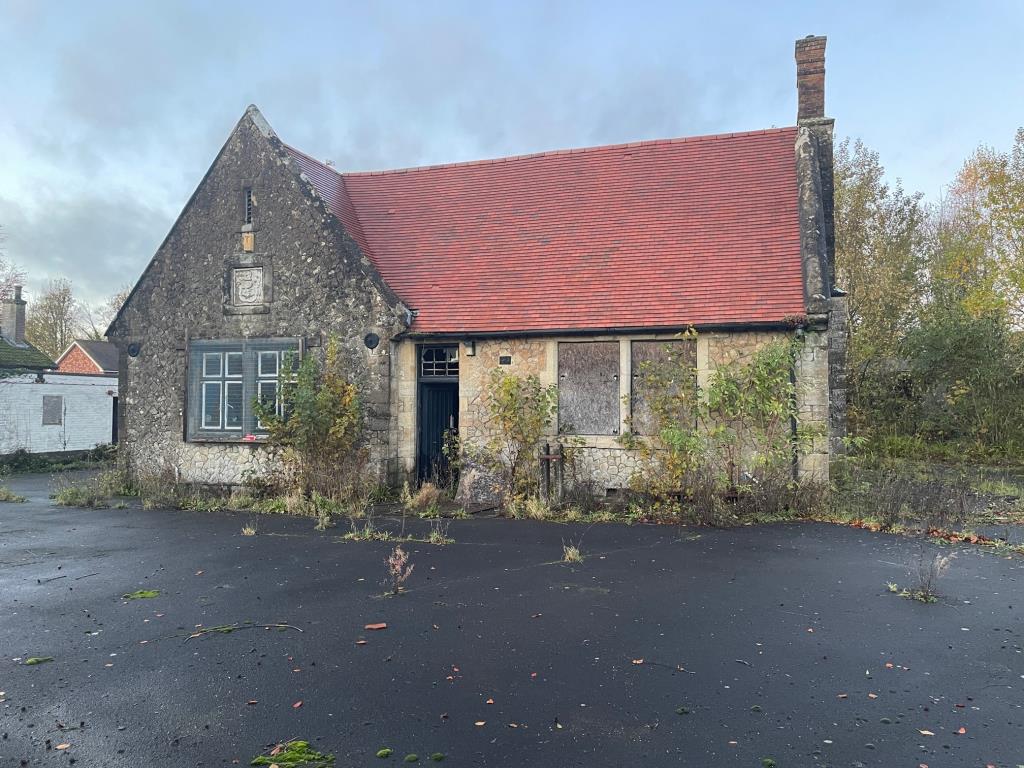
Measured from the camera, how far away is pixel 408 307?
13.8 m

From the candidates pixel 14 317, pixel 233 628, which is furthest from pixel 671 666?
pixel 14 317

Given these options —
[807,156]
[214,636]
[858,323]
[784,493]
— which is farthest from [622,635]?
[858,323]

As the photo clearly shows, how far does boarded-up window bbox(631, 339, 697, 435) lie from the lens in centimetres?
1209

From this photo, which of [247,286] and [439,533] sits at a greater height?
[247,286]

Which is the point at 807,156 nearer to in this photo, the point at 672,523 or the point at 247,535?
the point at 672,523

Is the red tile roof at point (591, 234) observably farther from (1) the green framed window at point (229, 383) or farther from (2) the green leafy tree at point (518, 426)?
(1) the green framed window at point (229, 383)

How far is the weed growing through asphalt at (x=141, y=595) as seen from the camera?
7133mm

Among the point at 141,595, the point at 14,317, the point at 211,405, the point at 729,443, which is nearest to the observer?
the point at 141,595

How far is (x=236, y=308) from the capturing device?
1444cm

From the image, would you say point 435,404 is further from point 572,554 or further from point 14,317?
point 14,317

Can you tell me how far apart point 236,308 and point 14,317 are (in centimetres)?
1846

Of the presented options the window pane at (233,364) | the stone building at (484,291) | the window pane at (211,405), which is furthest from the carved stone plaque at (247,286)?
the window pane at (211,405)

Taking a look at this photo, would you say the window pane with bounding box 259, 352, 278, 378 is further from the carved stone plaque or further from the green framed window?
the carved stone plaque

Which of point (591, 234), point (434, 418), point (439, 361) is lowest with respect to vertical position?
point (434, 418)
